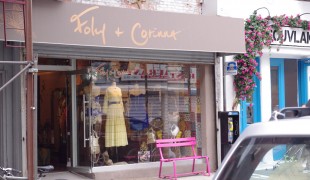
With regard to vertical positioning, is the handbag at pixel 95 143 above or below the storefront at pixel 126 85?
below

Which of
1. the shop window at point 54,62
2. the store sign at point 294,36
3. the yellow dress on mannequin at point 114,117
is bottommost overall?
the yellow dress on mannequin at point 114,117

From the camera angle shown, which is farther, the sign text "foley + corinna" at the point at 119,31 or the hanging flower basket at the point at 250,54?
the hanging flower basket at the point at 250,54

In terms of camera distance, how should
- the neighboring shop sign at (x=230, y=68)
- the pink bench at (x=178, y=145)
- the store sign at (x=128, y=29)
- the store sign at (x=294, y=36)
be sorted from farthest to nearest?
the store sign at (x=294, y=36) → the neighboring shop sign at (x=230, y=68) → the pink bench at (x=178, y=145) → the store sign at (x=128, y=29)

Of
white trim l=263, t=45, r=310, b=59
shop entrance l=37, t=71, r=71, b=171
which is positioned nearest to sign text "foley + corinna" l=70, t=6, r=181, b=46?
shop entrance l=37, t=71, r=71, b=171

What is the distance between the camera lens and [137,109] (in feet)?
34.2

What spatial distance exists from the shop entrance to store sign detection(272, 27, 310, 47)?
17.0 ft

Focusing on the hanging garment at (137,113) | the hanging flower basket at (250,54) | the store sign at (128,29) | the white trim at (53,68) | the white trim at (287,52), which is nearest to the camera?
the store sign at (128,29)

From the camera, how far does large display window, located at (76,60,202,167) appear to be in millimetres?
9953

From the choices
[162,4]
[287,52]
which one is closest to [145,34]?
[162,4]

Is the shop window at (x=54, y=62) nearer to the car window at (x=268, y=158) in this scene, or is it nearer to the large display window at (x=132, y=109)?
the large display window at (x=132, y=109)

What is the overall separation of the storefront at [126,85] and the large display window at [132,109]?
2 centimetres

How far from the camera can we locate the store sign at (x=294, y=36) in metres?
12.1

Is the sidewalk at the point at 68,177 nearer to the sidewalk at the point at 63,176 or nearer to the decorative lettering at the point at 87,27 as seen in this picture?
the sidewalk at the point at 63,176

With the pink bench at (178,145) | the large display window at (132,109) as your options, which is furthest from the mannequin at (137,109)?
the pink bench at (178,145)
